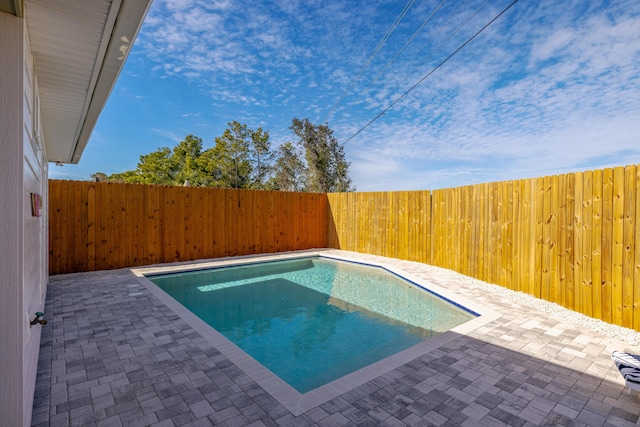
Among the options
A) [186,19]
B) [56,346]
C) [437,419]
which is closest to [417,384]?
[437,419]

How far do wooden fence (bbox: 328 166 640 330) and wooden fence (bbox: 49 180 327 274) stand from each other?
13.9 ft

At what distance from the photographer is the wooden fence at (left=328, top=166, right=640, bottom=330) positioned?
12.7ft

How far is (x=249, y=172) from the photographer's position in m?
23.9

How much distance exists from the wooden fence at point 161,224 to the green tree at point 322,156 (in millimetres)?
9815

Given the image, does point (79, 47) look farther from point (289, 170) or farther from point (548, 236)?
point (289, 170)

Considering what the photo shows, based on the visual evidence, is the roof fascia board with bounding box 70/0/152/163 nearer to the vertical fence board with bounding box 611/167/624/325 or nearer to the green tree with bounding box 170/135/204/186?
the vertical fence board with bounding box 611/167/624/325

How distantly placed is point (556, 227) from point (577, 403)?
3.14m

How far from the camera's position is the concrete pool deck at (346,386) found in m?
2.21

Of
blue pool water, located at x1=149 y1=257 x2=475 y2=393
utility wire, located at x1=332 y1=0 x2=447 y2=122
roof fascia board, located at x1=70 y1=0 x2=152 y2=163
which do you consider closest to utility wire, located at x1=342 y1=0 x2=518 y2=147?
utility wire, located at x1=332 y1=0 x2=447 y2=122

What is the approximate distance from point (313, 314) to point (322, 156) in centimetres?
1652

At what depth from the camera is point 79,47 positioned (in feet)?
8.66

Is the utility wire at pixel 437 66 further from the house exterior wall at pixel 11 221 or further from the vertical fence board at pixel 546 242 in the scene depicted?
the house exterior wall at pixel 11 221

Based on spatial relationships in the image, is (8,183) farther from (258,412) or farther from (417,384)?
(417,384)

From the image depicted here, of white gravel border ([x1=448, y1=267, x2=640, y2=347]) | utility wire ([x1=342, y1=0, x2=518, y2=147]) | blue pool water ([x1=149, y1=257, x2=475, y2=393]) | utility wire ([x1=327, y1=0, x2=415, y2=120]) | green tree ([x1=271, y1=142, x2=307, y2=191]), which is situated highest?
utility wire ([x1=327, y1=0, x2=415, y2=120])
